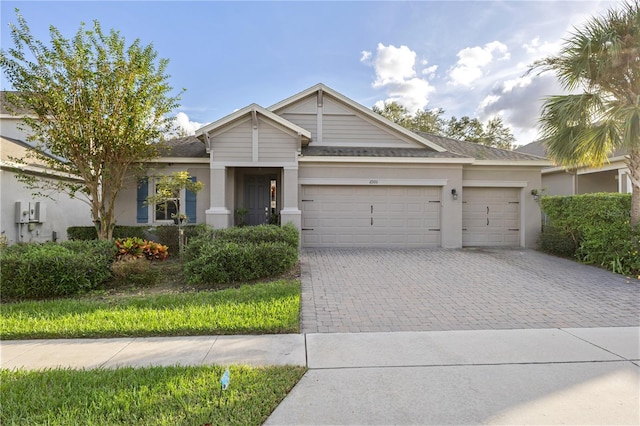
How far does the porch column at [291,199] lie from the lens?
10930 mm

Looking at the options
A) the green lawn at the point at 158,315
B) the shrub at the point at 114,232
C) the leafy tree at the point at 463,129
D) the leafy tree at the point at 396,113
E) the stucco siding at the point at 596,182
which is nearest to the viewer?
the green lawn at the point at 158,315

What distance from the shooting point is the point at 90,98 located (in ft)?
28.4

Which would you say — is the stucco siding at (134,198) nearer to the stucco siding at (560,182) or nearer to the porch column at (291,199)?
the porch column at (291,199)

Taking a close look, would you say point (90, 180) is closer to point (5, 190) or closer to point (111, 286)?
point (5, 190)

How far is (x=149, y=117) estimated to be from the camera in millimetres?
9844

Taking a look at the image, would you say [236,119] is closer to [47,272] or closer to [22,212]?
[47,272]

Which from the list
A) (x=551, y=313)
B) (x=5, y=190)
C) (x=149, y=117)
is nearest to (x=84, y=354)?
(x=551, y=313)

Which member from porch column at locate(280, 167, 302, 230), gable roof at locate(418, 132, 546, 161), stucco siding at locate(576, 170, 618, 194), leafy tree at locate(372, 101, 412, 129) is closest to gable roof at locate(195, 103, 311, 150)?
porch column at locate(280, 167, 302, 230)

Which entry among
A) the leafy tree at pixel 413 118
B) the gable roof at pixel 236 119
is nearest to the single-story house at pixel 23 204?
the gable roof at pixel 236 119

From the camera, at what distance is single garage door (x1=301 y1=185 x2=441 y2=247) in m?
11.5

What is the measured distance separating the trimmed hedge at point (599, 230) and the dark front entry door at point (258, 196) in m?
10.2

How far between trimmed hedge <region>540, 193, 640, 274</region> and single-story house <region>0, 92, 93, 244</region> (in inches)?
625

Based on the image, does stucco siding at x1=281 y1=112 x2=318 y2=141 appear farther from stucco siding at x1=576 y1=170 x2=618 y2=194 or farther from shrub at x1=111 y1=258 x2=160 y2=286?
stucco siding at x1=576 y1=170 x2=618 y2=194

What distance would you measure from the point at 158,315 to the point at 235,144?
7.20 metres
